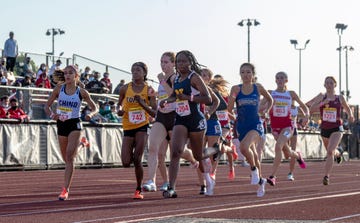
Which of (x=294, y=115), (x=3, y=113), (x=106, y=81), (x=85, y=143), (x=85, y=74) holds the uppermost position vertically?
(x=85, y=74)

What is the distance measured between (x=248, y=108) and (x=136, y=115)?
2.11m

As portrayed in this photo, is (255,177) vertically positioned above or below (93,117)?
below

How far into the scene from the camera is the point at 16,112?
82.6 ft

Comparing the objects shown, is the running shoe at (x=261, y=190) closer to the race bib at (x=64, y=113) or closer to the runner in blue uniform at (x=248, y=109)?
the runner in blue uniform at (x=248, y=109)

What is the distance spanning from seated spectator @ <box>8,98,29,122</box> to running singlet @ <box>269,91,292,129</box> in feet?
29.5

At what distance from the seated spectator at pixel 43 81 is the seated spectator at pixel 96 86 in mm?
2586

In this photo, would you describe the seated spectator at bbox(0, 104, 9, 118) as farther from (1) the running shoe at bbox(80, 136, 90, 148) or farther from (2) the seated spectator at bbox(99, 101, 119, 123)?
(2) the seated spectator at bbox(99, 101, 119, 123)

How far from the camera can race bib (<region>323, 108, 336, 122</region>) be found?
1750 cm

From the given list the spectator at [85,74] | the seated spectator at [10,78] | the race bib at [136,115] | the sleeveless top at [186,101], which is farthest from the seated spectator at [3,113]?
the sleeveless top at [186,101]

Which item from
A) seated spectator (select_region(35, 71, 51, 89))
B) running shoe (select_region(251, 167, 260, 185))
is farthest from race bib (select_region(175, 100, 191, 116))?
seated spectator (select_region(35, 71, 51, 89))

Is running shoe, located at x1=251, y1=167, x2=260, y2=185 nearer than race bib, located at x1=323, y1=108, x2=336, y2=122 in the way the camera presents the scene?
Yes

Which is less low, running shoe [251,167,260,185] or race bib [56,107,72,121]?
race bib [56,107,72,121]

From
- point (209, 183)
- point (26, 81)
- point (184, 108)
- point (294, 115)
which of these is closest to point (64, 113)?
point (184, 108)

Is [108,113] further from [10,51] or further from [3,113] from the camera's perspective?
[3,113]
